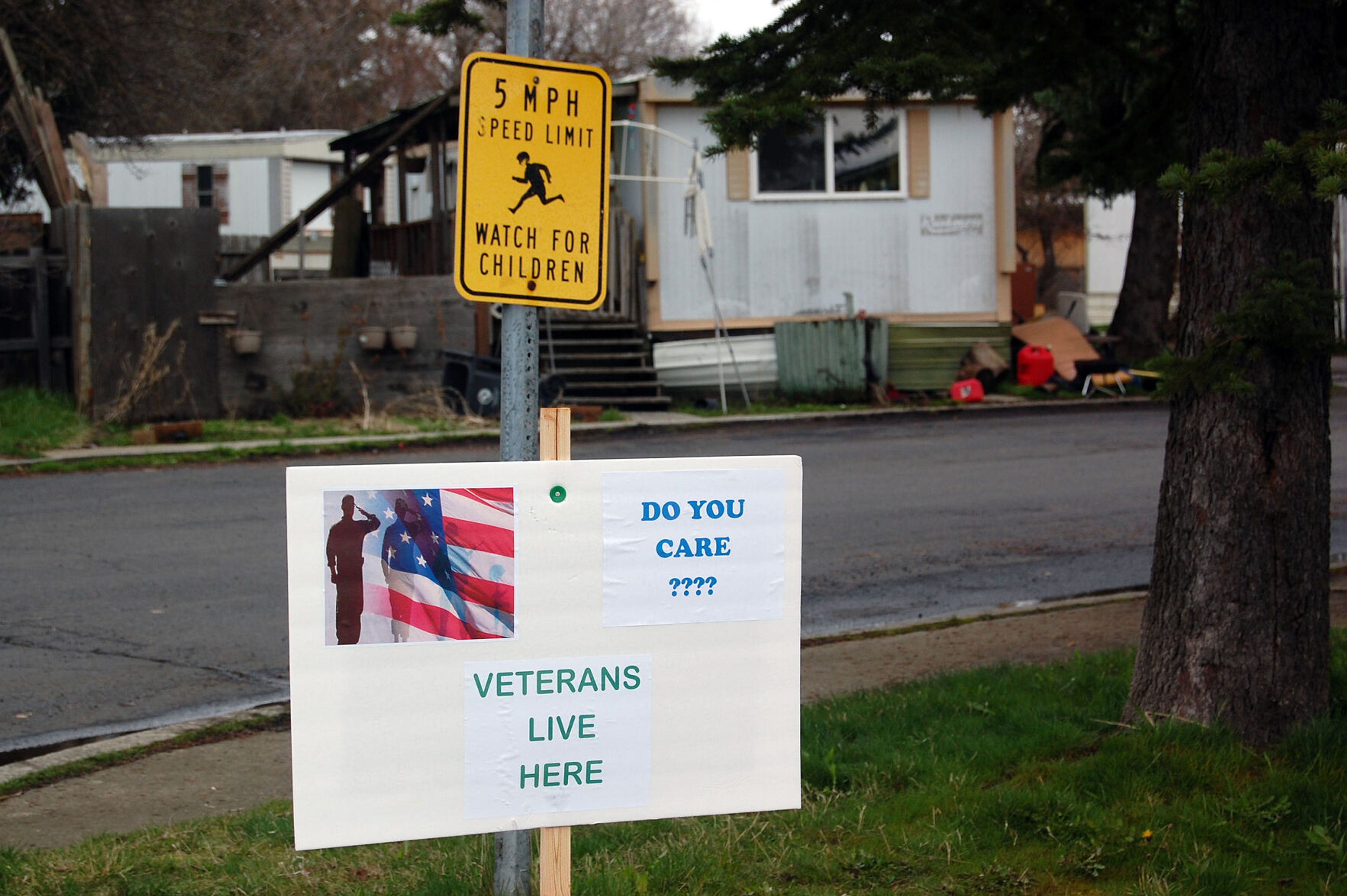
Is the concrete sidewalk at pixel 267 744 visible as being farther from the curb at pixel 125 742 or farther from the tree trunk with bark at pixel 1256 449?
the tree trunk with bark at pixel 1256 449

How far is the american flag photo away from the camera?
2.97 meters

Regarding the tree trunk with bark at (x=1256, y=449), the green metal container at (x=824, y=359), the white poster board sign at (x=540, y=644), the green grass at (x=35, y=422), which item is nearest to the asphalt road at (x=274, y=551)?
the green grass at (x=35, y=422)

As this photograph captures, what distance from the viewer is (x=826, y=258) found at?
21.2 m

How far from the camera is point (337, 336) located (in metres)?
17.6

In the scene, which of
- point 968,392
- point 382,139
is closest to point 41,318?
point 382,139

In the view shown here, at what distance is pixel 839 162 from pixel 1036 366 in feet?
14.1

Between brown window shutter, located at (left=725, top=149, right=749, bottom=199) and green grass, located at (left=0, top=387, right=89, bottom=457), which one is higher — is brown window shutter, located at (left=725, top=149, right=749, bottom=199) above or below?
above

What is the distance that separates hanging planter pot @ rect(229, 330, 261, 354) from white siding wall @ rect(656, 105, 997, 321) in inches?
242

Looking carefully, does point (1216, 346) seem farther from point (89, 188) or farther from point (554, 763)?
point (89, 188)

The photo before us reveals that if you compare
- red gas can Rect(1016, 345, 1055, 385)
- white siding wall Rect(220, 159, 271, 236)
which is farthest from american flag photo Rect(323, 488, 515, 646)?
white siding wall Rect(220, 159, 271, 236)

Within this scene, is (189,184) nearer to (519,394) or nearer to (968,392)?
(968,392)

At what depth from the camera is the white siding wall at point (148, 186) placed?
1214 inches

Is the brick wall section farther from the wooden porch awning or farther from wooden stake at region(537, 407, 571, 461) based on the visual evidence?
wooden stake at region(537, 407, 571, 461)

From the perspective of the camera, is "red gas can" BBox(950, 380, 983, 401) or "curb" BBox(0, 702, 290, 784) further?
"red gas can" BBox(950, 380, 983, 401)
